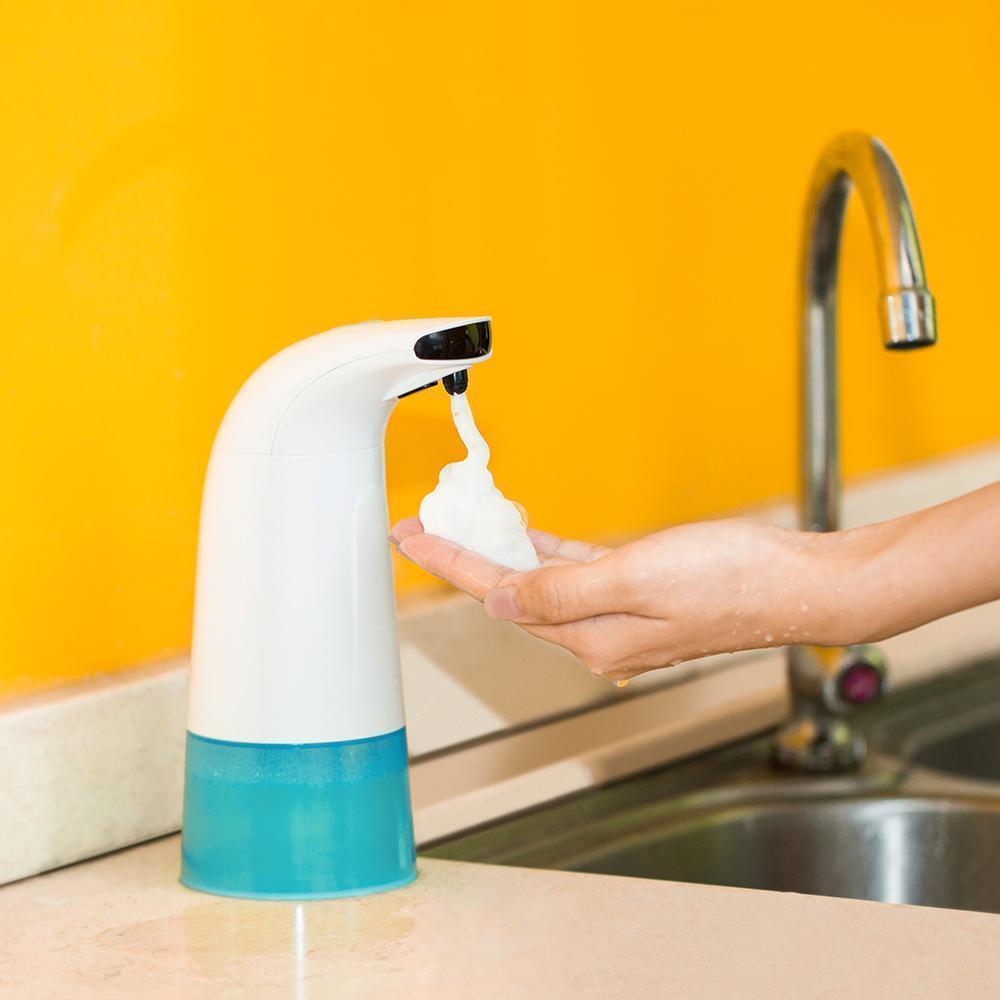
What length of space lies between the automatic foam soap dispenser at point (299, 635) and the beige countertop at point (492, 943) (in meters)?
0.03

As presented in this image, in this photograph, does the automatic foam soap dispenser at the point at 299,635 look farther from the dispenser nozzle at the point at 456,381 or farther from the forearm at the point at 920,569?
the forearm at the point at 920,569

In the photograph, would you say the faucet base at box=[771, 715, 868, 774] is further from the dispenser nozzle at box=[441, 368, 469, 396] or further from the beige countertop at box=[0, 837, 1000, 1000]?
the dispenser nozzle at box=[441, 368, 469, 396]

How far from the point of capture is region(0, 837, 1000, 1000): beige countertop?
674 mm

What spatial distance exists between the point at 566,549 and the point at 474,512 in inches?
3.6

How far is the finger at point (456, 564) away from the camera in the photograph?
747mm

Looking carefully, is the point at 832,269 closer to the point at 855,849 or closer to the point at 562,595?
the point at 855,849

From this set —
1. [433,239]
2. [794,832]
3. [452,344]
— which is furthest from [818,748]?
[452,344]

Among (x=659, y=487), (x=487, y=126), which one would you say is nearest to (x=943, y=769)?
(x=659, y=487)

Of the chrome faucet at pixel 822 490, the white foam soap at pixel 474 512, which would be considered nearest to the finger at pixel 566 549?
the white foam soap at pixel 474 512

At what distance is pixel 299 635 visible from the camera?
758 mm

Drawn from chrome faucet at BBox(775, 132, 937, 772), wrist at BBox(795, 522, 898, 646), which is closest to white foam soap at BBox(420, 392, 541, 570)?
wrist at BBox(795, 522, 898, 646)

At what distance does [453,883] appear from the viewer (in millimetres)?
798

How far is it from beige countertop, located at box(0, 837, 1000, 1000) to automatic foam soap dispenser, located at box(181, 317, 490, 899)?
3cm

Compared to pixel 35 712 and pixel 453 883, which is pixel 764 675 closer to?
pixel 453 883
